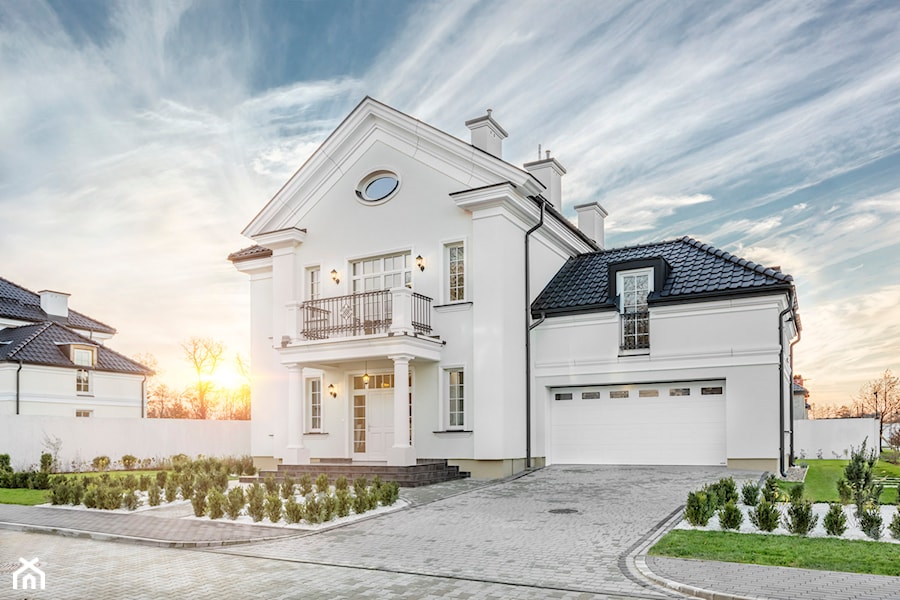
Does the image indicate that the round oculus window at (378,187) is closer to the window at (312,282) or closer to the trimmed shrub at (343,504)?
the window at (312,282)

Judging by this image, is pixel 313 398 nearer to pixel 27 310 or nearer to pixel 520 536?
pixel 520 536

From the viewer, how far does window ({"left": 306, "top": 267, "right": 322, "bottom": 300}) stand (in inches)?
794

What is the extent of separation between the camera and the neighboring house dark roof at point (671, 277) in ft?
53.5

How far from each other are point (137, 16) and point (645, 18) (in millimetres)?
10332

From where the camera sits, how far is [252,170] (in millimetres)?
20203

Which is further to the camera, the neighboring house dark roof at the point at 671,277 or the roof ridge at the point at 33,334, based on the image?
the roof ridge at the point at 33,334

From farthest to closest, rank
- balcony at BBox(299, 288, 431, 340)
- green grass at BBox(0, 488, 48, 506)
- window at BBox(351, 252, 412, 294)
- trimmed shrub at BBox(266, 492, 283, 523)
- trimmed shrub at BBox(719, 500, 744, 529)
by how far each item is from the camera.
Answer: window at BBox(351, 252, 412, 294) → balcony at BBox(299, 288, 431, 340) → green grass at BBox(0, 488, 48, 506) → trimmed shrub at BBox(266, 492, 283, 523) → trimmed shrub at BBox(719, 500, 744, 529)

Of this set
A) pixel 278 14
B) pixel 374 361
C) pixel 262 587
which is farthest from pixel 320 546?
pixel 278 14

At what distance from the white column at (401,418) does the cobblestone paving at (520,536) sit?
2156 mm

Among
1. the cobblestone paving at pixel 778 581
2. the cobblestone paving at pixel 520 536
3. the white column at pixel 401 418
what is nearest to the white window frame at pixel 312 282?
the white column at pixel 401 418

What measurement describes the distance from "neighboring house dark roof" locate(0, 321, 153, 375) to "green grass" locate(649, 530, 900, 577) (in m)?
30.1

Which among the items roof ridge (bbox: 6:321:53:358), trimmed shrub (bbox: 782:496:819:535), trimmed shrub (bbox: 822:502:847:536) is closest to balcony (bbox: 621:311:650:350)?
trimmed shrub (bbox: 782:496:819:535)

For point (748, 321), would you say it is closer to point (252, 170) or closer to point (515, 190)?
point (515, 190)

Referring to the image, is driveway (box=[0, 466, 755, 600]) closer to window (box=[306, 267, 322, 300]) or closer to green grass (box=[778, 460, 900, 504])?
green grass (box=[778, 460, 900, 504])
